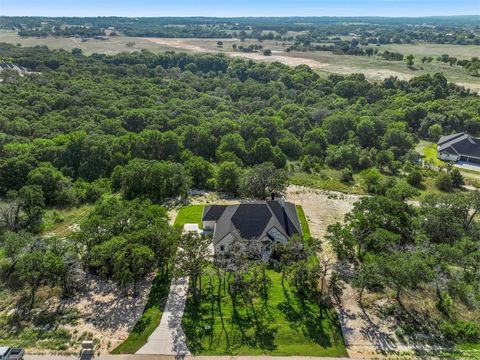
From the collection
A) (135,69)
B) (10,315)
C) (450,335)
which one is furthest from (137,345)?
(135,69)

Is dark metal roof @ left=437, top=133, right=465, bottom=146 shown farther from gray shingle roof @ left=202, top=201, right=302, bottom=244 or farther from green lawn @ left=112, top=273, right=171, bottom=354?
green lawn @ left=112, top=273, right=171, bottom=354

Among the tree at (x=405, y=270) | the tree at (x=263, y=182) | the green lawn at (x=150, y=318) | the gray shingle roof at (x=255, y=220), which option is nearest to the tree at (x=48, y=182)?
the gray shingle roof at (x=255, y=220)

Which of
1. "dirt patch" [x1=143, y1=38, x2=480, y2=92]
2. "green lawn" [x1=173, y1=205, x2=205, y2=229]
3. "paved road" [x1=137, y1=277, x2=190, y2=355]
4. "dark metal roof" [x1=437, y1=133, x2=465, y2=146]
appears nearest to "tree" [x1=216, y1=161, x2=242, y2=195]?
"green lawn" [x1=173, y1=205, x2=205, y2=229]

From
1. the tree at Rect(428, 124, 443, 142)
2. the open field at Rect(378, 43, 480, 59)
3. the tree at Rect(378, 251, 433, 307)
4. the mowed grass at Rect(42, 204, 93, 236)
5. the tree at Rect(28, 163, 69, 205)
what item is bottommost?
the open field at Rect(378, 43, 480, 59)

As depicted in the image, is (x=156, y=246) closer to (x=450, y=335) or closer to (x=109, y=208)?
(x=109, y=208)

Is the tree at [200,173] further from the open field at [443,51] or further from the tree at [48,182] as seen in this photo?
the open field at [443,51]

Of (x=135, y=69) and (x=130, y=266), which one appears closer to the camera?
(x=130, y=266)
